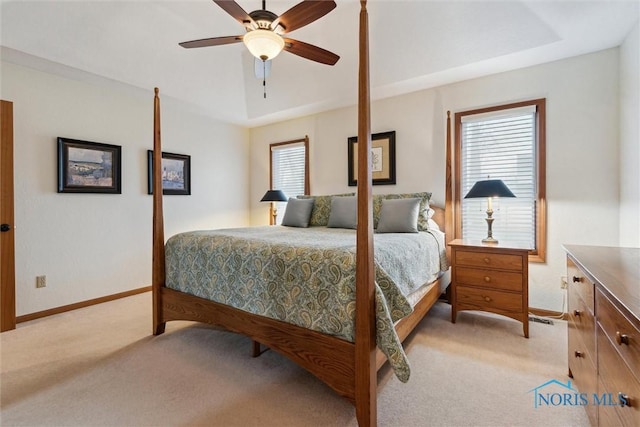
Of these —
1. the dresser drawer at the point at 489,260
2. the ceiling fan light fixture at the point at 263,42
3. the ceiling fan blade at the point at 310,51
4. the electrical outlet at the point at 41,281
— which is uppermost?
the ceiling fan blade at the point at 310,51

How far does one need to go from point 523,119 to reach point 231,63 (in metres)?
3.49

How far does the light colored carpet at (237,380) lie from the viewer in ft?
4.96

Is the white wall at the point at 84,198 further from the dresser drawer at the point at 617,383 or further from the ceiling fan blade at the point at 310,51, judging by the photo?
the dresser drawer at the point at 617,383

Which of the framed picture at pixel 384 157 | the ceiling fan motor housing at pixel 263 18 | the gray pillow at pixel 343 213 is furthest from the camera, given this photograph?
the framed picture at pixel 384 157

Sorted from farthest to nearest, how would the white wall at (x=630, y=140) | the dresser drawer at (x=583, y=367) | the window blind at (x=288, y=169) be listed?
1. the window blind at (x=288, y=169)
2. the white wall at (x=630, y=140)
3. the dresser drawer at (x=583, y=367)

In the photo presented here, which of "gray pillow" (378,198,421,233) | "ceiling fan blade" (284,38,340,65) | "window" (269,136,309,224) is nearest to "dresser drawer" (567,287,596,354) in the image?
"gray pillow" (378,198,421,233)

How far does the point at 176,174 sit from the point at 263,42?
2.87 meters

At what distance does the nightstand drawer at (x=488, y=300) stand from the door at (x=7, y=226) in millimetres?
4157

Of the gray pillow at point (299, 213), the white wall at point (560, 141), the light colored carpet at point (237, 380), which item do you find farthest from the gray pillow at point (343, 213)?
the light colored carpet at point (237, 380)

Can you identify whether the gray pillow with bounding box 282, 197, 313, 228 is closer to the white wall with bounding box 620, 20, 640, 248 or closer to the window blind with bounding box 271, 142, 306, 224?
the window blind with bounding box 271, 142, 306, 224

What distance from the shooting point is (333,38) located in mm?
3023

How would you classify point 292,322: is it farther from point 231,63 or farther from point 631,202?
point 231,63

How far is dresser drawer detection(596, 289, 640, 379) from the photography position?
823 millimetres

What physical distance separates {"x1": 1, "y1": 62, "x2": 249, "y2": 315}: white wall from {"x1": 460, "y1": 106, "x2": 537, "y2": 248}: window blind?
3.82 m
